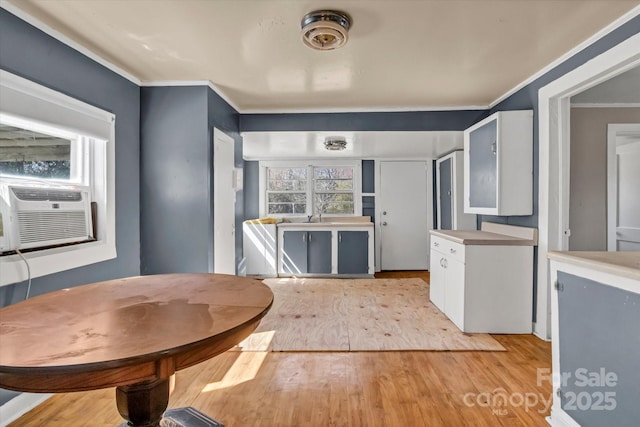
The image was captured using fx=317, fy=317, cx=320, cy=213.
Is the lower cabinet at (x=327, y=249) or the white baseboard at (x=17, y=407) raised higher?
the lower cabinet at (x=327, y=249)

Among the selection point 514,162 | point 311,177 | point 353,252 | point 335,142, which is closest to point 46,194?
point 335,142

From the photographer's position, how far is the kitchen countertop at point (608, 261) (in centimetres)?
121

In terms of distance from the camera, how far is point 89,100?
90.2 inches

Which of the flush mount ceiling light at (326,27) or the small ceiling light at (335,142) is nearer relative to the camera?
the flush mount ceiling light at (326,27)

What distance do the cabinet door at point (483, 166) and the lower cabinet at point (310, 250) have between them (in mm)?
2352

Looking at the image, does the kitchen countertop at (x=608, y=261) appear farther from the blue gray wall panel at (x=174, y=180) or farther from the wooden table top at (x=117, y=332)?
the blue gray wall panel at (x=174, y=180)

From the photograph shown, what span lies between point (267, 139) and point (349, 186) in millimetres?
2048

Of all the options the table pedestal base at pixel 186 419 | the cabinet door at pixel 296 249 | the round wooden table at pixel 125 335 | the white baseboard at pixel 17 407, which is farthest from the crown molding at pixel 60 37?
the cabinet door at pixel 296 249

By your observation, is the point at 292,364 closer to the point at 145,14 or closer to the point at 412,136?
the point at 145,14

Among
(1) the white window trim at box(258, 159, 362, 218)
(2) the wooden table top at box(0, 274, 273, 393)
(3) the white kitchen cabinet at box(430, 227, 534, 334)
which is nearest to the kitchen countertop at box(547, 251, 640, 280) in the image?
(3) the white kitchen cabinet at box(430, 227, 534, 334)

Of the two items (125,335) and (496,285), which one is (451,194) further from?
(125,335)

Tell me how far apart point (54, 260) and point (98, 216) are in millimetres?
512

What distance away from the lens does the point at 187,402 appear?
73.5 inches

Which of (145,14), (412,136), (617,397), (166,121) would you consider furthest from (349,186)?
(617,397)
